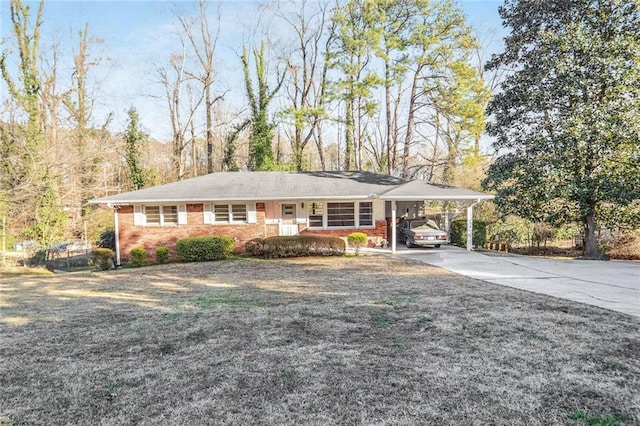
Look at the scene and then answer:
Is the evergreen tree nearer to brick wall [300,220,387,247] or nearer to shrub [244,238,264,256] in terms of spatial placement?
brick wall [300,220,387,247]

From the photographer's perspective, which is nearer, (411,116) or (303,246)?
(303,246)

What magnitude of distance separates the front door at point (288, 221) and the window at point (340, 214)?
1.55 meters

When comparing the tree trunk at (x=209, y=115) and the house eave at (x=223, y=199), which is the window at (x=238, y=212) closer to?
the house eave at (x=223, y=199)

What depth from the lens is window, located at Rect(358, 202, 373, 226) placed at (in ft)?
56.2

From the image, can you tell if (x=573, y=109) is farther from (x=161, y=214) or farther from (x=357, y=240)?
(x=161, y=214)

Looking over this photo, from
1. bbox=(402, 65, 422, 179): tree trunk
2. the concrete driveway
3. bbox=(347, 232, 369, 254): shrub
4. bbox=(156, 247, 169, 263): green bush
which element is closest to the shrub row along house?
bbox=(156, 247, 169, 263): green bush

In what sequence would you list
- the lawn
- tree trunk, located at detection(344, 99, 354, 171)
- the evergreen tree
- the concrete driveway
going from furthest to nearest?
tree trunk, located at detection(344, 99, 354, 171), the evergreen tree, the concrete driveway, the lawn

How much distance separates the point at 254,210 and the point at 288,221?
5.29ft

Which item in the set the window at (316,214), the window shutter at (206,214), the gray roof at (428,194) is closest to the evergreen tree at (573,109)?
the gray roof at (428,194)

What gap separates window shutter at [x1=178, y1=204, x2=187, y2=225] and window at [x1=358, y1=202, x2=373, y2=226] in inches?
304

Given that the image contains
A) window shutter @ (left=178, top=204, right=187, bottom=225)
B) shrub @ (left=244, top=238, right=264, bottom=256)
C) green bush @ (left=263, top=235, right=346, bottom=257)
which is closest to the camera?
green bush @ (left=263, top=235, right=346, bottom=257)

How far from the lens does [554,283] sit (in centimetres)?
875

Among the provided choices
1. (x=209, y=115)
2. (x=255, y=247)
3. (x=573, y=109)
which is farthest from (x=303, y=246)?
(x=209, y=115)

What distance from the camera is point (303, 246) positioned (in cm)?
1461
